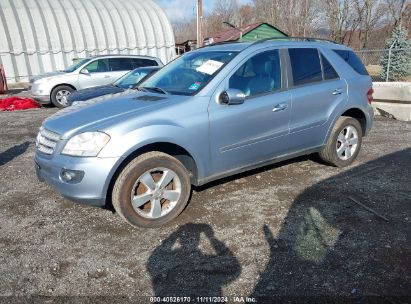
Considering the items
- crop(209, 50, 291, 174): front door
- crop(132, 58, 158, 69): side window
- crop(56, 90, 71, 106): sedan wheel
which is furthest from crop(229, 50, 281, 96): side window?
crop(56, 90, 71, 106): sedan wheel

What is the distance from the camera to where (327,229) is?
355 centimetres

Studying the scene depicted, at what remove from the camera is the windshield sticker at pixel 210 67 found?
3.99 meters

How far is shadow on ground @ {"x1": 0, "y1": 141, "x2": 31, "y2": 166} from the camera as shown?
617 cm

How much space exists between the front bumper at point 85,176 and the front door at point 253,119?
44.6 inches

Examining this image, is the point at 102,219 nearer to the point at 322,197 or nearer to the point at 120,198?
the point at 120,198

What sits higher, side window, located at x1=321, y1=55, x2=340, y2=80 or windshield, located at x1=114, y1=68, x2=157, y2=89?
side window, located at x1=321, y1=55, x2=340, y2=80

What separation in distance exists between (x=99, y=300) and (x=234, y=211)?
1.77m

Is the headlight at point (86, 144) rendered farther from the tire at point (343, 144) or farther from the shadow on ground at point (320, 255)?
the tire at point (343, 144)

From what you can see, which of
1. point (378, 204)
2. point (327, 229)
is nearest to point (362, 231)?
point (327, 229)

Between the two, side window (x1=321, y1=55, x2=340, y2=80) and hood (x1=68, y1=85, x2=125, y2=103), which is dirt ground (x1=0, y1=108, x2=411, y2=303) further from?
hood (x1=68, y1=85, x2=125, y2=103)

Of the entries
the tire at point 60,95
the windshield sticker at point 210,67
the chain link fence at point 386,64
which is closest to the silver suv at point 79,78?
the tire at point 60,95

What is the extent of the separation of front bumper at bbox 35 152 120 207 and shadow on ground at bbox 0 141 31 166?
3.17 meters

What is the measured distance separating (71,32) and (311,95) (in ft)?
74.2

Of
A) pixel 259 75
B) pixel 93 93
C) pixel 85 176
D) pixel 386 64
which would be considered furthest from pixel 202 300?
pixel 386 64
